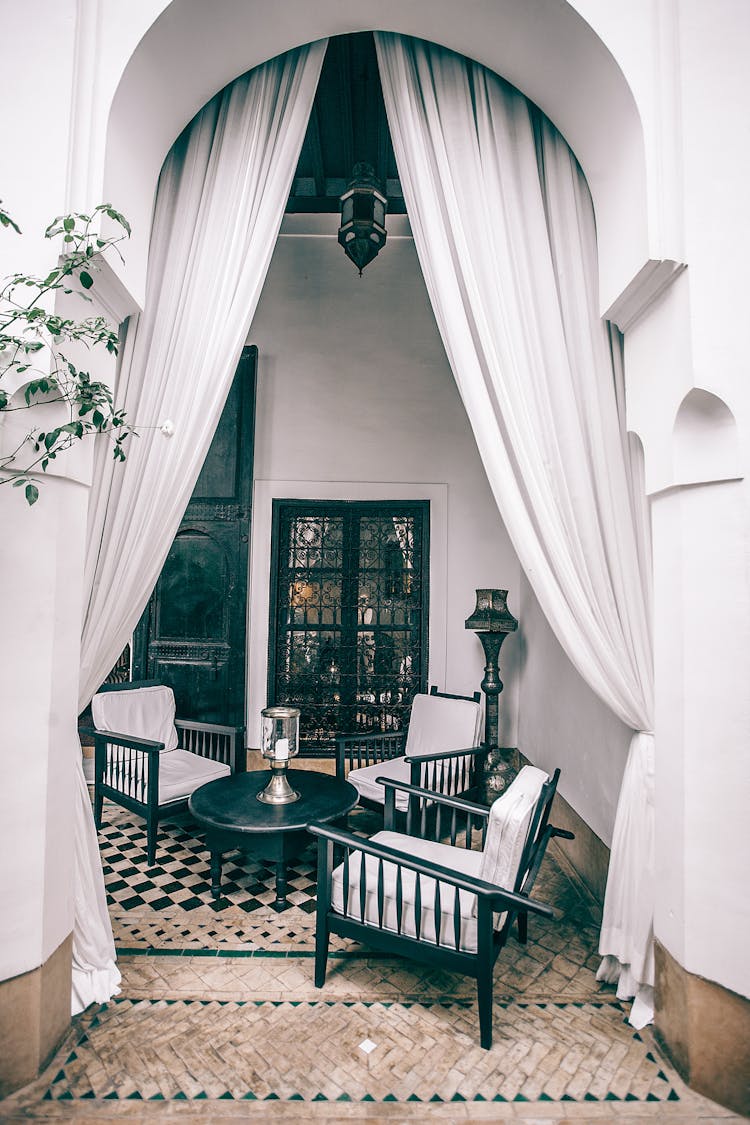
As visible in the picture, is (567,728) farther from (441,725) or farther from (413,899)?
(413,899)

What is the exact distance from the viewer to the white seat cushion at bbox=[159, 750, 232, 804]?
12.7 feet

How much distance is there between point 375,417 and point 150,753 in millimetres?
3258

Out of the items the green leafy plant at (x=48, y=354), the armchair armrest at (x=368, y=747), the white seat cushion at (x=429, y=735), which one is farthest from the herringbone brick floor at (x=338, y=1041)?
the green leafy plant at (x=48, y=354)

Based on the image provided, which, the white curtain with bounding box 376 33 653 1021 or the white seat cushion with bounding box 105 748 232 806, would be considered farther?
the white seat cushion with bounding box 105 748 232 806

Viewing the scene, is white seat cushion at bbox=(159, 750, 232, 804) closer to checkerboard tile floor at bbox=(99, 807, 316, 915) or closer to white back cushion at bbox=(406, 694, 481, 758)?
checkerboard tile floor at bbox=(99, 807, 316, 915)

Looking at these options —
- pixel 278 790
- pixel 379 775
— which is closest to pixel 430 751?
pixel 379 775

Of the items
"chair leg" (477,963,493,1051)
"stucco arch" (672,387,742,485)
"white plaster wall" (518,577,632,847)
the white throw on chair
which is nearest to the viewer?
"stucco arch" (672,387,742,485)

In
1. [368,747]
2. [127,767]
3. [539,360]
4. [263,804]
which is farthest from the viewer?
[368,747]

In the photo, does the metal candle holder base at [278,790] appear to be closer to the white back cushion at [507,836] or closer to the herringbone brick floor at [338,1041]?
the herringbone brick floor at [338,1041]

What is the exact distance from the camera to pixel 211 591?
205 inches

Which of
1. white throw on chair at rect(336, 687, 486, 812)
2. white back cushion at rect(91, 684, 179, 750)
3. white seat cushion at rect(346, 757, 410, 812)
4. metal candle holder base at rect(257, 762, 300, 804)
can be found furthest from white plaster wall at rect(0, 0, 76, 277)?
white seat cushion at rect(346, 757, 410, 812)

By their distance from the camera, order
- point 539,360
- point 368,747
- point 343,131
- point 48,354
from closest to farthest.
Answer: point 48,354 < point 539,360 < point 343,131 < point 368,747

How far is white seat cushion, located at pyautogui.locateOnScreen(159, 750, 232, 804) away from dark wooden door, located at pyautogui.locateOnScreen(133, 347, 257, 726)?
0.68m

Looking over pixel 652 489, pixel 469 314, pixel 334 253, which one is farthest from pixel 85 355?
pixel 334 253
